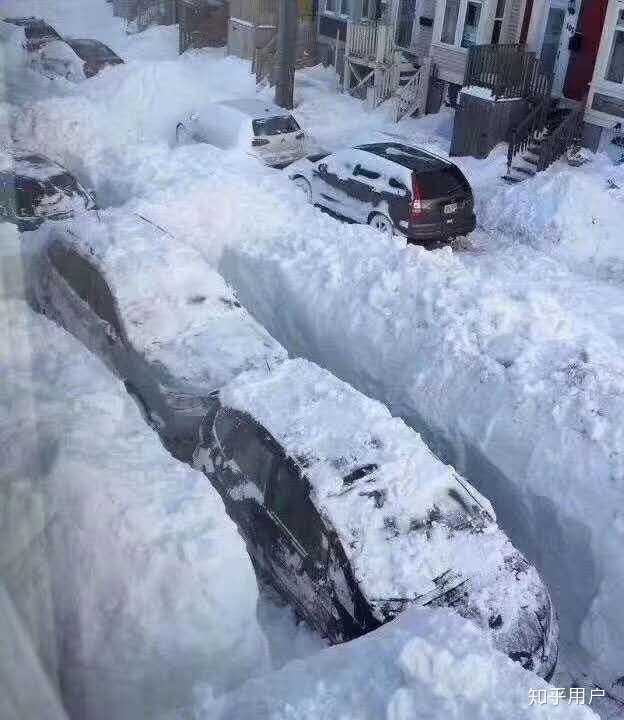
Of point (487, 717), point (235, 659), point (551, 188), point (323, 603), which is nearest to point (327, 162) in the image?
point (551, 188)

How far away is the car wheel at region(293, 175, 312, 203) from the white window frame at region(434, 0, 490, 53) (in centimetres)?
772

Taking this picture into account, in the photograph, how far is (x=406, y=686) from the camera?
379 centimetres

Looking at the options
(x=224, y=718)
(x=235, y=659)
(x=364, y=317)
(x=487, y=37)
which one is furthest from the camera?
(x=487, y=37)

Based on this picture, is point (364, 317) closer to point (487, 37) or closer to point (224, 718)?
point (224, 718)

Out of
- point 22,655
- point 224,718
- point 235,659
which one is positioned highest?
point 22,655

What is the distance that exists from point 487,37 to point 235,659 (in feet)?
57.9

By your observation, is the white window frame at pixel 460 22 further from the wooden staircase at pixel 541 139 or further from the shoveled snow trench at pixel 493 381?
the shoveled snow trench at pixel 493 381

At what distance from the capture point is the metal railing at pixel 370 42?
2031cm

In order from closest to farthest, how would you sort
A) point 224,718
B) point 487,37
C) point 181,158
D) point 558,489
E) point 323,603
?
point 224,718 → point 323,603 → point 558,489 → point 181,158 → point 487,37

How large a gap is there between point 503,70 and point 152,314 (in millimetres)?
12175

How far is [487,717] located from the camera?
11.9 feet

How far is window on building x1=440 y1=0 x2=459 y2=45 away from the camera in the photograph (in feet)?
63.2

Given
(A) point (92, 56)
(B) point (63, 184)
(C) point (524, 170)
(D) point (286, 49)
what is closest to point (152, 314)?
(B) point (63, 184)

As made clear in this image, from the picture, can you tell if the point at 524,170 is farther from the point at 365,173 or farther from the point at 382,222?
the point at 382,222
